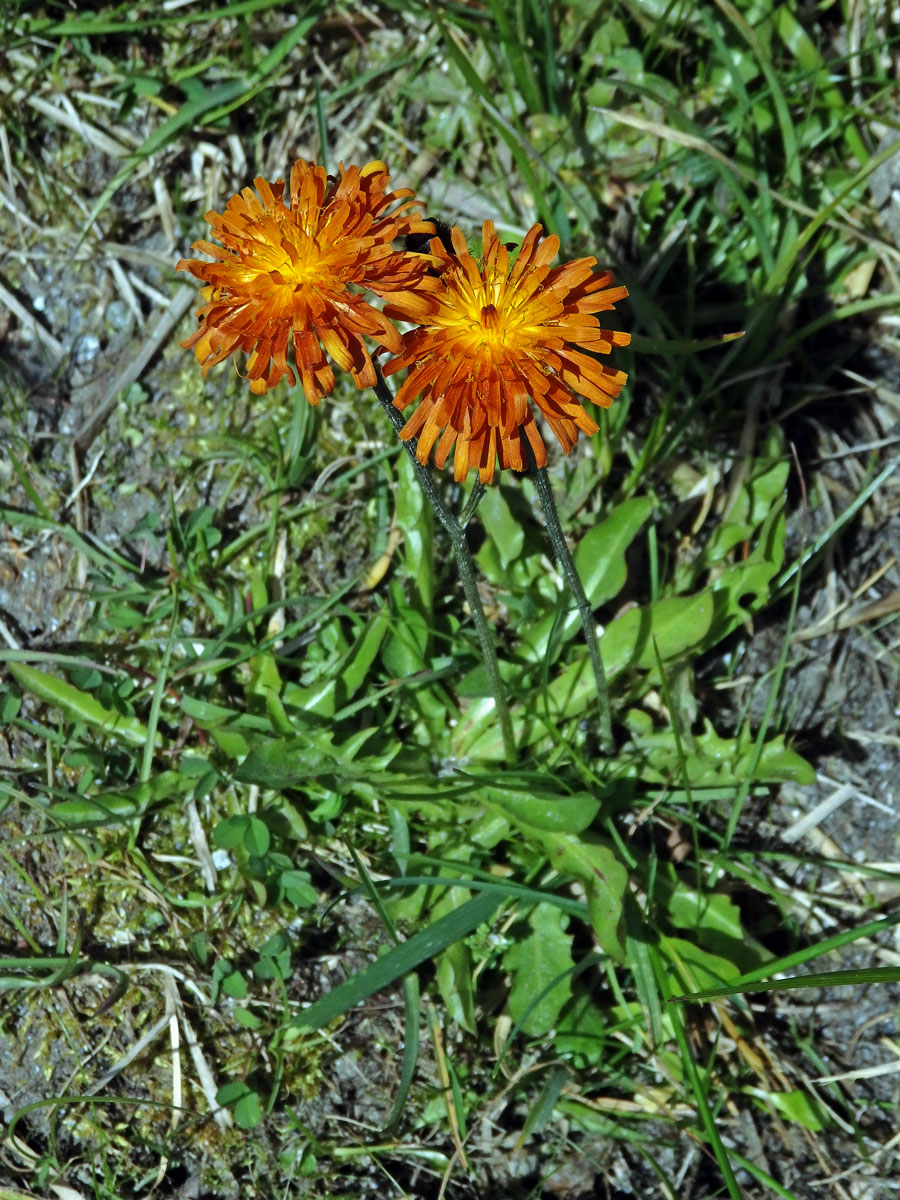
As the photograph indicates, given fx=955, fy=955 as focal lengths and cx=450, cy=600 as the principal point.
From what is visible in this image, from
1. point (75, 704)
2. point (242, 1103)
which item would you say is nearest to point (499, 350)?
point (75, 704)

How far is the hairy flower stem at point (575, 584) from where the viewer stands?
2256mm

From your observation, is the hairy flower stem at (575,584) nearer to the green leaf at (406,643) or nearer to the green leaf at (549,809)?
the green leaf at (549,809)

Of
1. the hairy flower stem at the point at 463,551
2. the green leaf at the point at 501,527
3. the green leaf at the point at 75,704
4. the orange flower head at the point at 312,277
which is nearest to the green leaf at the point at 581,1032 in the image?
the hairy flower stem at the point at 463,551

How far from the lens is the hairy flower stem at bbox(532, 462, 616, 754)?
7.40ft

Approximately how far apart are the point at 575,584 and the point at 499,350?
2.33 feet

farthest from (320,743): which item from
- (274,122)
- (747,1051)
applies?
(274,122)

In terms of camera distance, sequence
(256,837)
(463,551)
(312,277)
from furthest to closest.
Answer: (256,837), (463,551), (312,277)

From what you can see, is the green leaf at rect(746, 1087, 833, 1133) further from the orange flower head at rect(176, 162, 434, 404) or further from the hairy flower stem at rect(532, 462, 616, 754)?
the orange flower head at rect(176, 162, 434, 404)

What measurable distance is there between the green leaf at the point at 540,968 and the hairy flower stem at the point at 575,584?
62 cm

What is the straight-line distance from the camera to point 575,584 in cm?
255

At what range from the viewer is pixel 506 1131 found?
3.10 m

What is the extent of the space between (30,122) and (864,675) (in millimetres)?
4050

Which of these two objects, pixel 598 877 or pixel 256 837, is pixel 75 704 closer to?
pixel 256 837

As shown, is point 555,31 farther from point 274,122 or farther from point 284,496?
point 284,496
